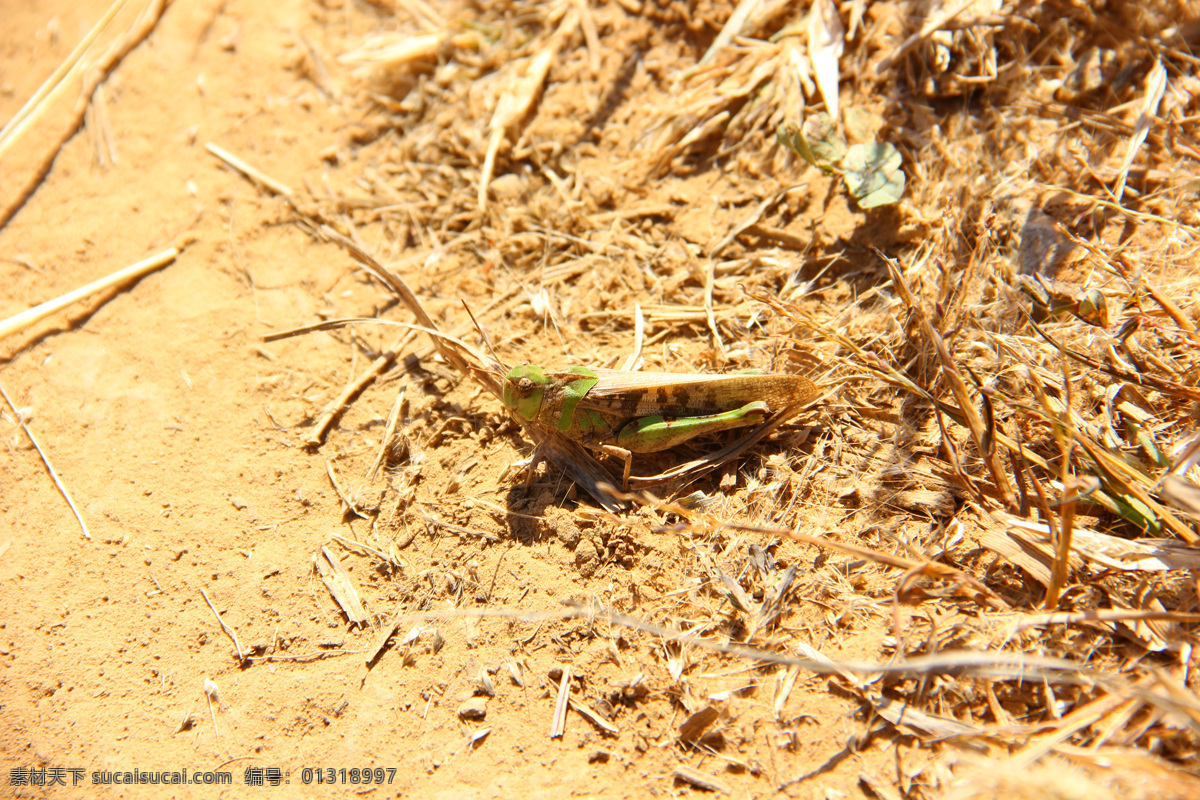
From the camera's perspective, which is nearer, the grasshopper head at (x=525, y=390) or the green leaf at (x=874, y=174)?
the grasshopper head at (x=525, y=390)

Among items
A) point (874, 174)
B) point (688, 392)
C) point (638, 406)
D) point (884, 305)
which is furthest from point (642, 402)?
→ point (874, 174)

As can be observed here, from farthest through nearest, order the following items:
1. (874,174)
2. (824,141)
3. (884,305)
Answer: (824,141) → (874,174) → (884,305)

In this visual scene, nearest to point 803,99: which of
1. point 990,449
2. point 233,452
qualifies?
point 990,449

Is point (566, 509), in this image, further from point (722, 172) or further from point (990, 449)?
point (722, 172)

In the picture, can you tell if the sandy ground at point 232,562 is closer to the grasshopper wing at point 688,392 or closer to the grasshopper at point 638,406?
the grasshopper at point 638,406

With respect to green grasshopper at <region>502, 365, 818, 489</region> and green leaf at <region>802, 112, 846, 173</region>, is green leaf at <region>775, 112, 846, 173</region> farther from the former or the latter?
green grasshopper at <region>502, 365, 818, 489</region>

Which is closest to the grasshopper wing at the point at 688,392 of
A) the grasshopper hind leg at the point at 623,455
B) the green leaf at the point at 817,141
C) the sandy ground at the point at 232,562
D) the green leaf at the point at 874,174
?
the grasshopper hind leg at the point at 623,455

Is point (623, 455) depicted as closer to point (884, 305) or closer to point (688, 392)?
point (688, 392)
